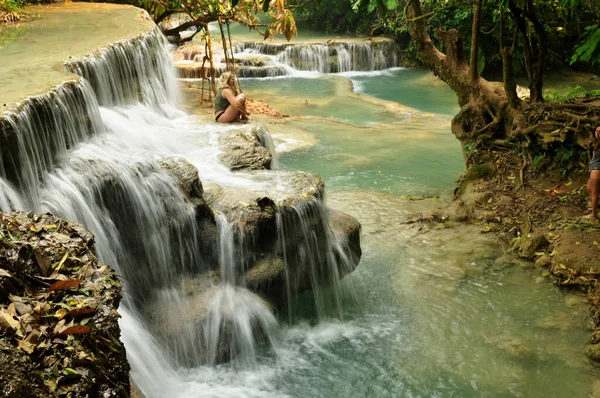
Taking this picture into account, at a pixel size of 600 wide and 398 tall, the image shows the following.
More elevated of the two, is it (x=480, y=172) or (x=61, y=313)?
(x=61, y=313)

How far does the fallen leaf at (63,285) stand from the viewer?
10.5 feet

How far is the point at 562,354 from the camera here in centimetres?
576

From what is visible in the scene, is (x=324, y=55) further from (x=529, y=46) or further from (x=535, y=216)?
(x=535, y=216)

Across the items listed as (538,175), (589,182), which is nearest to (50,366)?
(589,182)

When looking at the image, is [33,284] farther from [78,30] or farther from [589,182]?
[78,30]

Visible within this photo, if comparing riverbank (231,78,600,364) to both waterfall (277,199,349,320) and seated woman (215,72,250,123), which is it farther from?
seated woman (215,72,250,123)

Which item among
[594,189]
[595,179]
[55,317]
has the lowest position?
[594,189]

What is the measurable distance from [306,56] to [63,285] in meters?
19.6

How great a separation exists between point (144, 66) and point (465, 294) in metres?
6.97

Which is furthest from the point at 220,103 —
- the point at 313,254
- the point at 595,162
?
the point at 595,162

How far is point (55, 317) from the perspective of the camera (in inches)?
118

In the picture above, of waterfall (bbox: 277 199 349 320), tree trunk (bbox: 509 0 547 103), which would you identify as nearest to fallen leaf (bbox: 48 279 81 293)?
waterfall (bbox: 277 199 349 320)

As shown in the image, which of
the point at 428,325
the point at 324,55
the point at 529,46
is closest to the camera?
the point at 428,325

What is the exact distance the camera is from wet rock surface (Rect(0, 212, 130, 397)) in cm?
272
